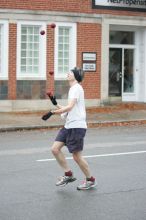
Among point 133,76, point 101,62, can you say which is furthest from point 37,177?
point 133,76

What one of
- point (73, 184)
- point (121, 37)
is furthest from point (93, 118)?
point (73, 184)

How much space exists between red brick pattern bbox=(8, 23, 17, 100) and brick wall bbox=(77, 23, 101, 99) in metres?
2.55

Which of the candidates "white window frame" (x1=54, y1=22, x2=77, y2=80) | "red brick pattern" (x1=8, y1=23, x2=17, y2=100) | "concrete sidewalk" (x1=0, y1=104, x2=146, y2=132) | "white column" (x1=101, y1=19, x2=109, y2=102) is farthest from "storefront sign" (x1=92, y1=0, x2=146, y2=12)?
"concrete sidewalk" (x1=0, y1=104, x2=146, y2=132)

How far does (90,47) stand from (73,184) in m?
14.4

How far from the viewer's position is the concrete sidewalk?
60.0 feet

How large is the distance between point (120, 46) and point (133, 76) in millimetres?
1405

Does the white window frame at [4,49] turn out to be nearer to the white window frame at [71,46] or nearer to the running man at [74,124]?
the white window frame at [71,46]

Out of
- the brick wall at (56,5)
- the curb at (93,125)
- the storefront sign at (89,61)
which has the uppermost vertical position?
the brick wall at (56,5)

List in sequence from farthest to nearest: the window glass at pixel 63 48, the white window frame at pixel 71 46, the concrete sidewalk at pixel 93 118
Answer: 1. the window glass at pixel 63 48
2. the white window frame at pixel 71 46
3. the concrete sidewalk at pixel 93 118

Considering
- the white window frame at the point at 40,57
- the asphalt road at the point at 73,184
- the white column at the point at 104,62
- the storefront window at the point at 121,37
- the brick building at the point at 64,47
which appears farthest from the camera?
the storefront window at the point at 121,37

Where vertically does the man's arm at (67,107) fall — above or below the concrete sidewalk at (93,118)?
above

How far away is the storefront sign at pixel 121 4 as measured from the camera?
23531 mm

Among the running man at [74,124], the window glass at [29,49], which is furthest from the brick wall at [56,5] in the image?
the running man at [74,124]

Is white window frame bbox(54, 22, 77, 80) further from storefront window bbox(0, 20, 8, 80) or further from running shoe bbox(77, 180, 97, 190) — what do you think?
running shoe bbox(77, 180, 97, 190)
